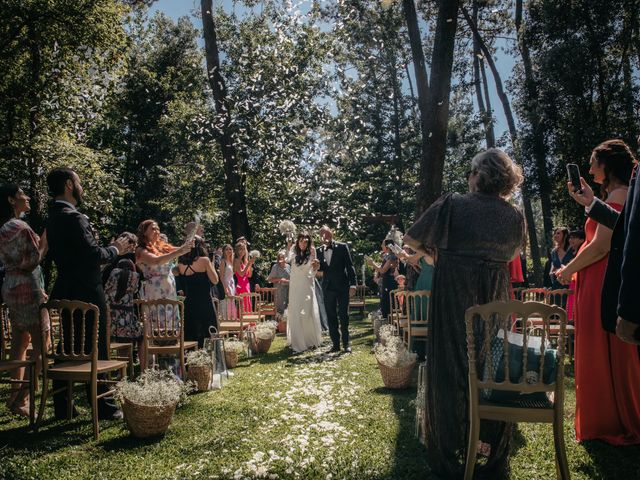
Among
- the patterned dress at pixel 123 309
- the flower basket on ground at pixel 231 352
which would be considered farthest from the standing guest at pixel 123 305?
the flower basket on ground at pixel 231 352

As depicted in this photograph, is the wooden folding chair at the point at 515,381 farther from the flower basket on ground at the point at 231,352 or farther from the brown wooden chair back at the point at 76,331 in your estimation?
the flower basket on ground at the point at 231,352

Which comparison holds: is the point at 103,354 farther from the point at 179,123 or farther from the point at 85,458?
the point at 179,123

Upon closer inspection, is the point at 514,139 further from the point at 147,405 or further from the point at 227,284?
the point at 147,405

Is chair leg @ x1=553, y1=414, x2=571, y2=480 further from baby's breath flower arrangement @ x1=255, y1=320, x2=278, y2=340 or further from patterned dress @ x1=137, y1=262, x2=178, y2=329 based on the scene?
baby's breath flower arrangement @ x1=255, y1=320, x2=278, y2=340

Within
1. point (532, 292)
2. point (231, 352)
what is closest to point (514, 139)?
point (532, 292)

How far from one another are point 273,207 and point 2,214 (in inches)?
447

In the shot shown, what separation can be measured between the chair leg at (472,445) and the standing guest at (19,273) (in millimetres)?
4071

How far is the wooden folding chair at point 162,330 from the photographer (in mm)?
6199

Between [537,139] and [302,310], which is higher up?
[537,139]

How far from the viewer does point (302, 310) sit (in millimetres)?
10102

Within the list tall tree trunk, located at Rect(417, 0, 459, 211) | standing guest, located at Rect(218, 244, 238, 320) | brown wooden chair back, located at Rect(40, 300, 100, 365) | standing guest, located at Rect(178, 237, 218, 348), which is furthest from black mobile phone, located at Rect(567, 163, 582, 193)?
standing guest, located at Rect(218, 244, 238, 320)

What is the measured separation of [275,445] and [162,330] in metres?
2.61

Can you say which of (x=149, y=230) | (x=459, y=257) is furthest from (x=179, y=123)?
(x=459, y=257)

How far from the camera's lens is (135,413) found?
4.69 m
